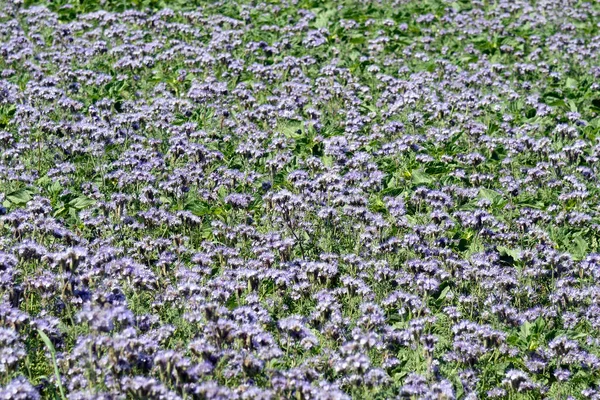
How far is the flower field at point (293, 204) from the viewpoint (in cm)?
709

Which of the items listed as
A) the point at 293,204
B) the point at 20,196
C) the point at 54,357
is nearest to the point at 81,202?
the point at 20,196

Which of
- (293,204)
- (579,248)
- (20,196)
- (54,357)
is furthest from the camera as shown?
(20,196)

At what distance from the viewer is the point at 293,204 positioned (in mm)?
9375

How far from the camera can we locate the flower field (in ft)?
23.3

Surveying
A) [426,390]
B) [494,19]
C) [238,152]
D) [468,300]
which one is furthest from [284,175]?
[494,19]

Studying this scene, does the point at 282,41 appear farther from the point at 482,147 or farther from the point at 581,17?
the point at 581,17

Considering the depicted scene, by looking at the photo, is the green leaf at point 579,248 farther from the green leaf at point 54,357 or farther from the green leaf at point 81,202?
the green leaf at point 54,357

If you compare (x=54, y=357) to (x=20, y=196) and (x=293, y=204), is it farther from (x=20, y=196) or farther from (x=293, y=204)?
(x=20, y=196)

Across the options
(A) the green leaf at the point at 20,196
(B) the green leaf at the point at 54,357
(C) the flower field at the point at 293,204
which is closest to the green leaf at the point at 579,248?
(C) the flower field at the point at 293,204

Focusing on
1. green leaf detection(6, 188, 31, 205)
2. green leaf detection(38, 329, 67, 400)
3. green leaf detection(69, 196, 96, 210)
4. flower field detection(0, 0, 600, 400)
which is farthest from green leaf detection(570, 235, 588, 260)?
green leaf detection(6, 188, 31, 205)

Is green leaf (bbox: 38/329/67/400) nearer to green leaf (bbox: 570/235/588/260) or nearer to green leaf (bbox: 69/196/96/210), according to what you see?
green leaf (bbox: 69/196/96/210)

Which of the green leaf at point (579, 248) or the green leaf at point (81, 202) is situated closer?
the green leaf at point (579, 248)

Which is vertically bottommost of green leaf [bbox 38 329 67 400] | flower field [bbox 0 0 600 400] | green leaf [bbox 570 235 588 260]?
green leaf [bbox 570 235 588 260]

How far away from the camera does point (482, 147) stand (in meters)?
11.7
